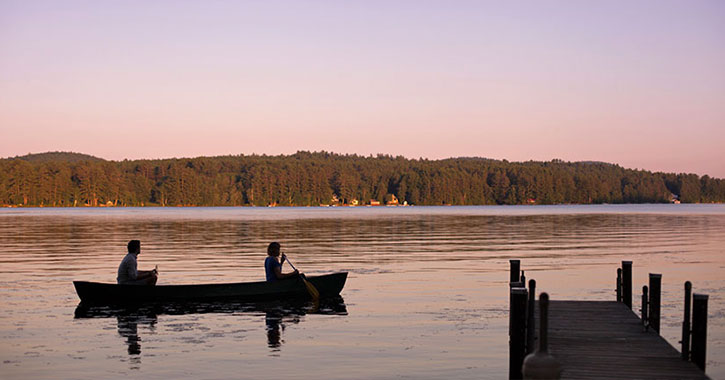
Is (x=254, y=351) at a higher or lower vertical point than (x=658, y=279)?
lower

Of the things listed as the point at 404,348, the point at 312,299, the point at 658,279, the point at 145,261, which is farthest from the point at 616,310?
the point at 145,261

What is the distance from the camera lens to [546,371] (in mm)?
7883

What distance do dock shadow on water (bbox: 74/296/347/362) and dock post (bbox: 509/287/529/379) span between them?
7927mm

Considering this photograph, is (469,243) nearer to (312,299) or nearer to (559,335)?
(312,299)

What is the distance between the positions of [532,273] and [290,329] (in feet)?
52.3

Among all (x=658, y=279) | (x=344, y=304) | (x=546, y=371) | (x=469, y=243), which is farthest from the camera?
(x=469, y=243)

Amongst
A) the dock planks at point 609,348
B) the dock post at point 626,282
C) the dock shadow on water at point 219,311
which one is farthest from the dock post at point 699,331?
the dock shadow on water at point 219,311

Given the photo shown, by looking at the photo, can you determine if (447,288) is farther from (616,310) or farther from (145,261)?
(145,261)

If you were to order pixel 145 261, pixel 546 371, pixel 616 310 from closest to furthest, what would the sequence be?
pixel 546 371 → pixel 616 310 → pixel 145 261

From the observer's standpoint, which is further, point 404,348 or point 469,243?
point 469,243

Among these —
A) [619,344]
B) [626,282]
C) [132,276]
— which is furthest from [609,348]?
[132,276]

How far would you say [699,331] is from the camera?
1356 centimetres

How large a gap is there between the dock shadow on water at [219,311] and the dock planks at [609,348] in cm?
722

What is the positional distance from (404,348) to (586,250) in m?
31.4
